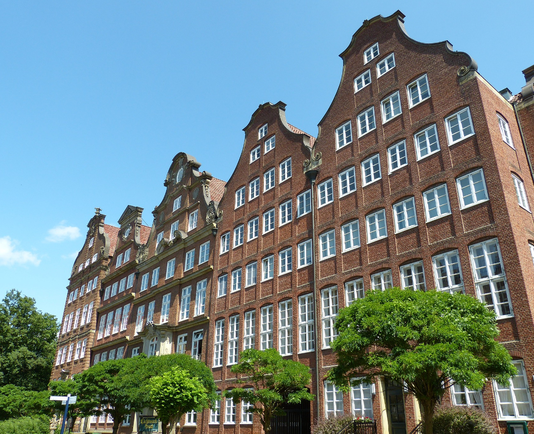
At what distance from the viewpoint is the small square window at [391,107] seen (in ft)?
76.2

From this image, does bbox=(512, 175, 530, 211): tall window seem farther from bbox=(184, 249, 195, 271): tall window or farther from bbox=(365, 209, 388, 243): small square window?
bbox=(184, 249, 195, 271): tall window

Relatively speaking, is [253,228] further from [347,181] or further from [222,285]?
[347,181]

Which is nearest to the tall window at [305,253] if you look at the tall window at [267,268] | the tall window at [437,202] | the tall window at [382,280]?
the tall window at [267,268]

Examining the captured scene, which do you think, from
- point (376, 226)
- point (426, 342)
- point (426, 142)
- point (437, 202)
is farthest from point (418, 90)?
point (426, 342)

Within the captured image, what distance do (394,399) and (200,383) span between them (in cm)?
848

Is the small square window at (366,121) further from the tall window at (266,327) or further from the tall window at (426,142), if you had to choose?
the tall window at (266,327)

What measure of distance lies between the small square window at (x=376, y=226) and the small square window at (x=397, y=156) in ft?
6.82

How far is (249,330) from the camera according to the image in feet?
90.9

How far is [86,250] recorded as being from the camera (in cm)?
5750

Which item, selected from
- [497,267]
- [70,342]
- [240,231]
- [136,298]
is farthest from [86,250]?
[497,267]

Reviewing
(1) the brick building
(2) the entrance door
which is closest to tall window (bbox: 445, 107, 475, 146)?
(1) the brick building

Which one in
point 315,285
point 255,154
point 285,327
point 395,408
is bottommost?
point 395,408

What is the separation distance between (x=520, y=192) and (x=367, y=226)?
20.9 feet

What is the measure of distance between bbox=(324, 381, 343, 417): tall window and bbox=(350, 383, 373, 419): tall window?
1.99ft
